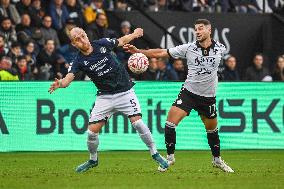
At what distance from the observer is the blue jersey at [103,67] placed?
15.1 metres

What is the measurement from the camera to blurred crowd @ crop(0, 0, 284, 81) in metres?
23.2

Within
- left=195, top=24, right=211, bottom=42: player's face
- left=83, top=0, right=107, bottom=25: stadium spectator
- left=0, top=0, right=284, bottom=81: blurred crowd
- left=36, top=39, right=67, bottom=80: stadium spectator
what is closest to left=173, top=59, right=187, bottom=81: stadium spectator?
left=0, top=0, right=284, bottom=81: blurred crowd

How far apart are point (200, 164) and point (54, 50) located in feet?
25.1

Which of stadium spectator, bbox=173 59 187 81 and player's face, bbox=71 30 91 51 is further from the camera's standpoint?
stadium spectator, bbox=173 59 187 81

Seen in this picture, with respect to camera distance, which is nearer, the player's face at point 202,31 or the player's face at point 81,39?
the player's face at point 81,39

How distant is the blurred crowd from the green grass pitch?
2933 mm

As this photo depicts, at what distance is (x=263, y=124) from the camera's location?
22.1 metres

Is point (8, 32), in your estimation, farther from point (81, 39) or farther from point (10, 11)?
point (81, 39)

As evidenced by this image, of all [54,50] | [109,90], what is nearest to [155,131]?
[54,50]

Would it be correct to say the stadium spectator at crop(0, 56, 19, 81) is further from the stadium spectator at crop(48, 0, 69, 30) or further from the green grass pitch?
the stadium spectator at crop(48, 0, 69, 30)

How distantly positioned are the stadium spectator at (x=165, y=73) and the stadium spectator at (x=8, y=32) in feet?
12.2

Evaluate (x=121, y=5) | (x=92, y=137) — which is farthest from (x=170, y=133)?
(x=121, y=5)

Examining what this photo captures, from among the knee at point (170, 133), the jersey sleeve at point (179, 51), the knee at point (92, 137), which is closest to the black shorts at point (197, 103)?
the knee at point (170, 133)

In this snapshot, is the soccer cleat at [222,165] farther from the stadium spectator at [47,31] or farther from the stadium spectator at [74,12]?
the stadium spectator at [74,12]
